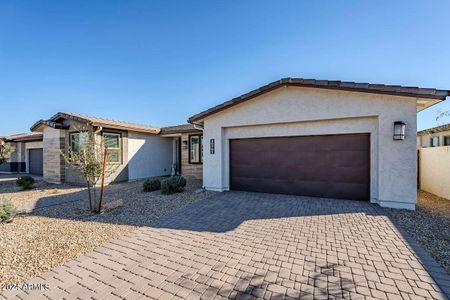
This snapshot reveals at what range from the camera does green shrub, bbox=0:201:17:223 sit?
5.80 m

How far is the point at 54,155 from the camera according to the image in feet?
43.6

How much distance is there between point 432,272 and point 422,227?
8.28ft

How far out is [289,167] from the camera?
340 inches

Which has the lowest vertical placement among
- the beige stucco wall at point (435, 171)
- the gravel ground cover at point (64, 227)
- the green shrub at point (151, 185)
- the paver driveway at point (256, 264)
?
the gravel ground cover at point (64, 227)

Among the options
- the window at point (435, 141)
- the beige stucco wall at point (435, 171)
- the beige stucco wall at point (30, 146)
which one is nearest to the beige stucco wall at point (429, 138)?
the window at point (435, 141)

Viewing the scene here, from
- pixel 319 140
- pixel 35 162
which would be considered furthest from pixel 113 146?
pixel 35 162

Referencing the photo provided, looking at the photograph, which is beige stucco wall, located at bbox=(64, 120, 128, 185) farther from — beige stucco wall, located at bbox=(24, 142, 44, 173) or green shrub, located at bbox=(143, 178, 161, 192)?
beige stucco wall, located at bbox=(24, 142, 44, 173)

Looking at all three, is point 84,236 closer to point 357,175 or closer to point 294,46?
point 357,175

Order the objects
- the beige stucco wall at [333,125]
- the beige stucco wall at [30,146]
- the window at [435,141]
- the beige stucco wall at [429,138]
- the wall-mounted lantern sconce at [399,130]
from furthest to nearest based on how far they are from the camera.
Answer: the beige stucco wall at [30,146]
the window at [435,141]
the beige stucco wall at [429,138]
the beige stucco wall at [333,125]
the wall-mounted lantern sconce at [399,130]

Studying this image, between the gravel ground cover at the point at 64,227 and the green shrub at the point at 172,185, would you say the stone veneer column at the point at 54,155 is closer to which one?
the gravel ground cover at the point at 64,227

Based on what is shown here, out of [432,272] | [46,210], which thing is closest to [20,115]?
[46,210]

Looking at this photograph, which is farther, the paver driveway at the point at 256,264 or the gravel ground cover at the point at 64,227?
the gravel ground cover at the point at 64,227

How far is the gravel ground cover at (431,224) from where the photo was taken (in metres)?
4.00

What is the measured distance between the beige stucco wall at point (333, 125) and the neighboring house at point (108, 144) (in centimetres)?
618
